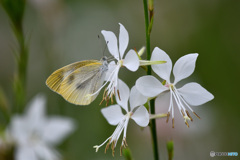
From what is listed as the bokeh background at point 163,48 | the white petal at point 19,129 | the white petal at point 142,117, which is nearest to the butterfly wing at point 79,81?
the white petal at point 142,117

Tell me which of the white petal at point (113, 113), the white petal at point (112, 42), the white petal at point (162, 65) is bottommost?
the white petal at point (113, 113)

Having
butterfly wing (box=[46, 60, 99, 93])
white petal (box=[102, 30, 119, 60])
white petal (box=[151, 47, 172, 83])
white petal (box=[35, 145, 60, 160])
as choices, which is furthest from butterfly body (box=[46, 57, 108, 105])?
white petal (box=[35, 145, 60, 160])

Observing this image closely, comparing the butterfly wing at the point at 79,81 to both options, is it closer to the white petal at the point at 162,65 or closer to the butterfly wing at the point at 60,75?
the butterfly wing at the point at 60,75

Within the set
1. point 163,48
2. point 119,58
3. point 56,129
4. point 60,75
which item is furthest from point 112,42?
point 163,48

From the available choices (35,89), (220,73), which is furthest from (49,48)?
(220,73)

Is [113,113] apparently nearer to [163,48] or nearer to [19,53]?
[19,53]

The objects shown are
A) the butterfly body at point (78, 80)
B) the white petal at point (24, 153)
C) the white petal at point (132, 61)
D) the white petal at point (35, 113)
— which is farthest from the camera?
the white petal at point (35, 113)
